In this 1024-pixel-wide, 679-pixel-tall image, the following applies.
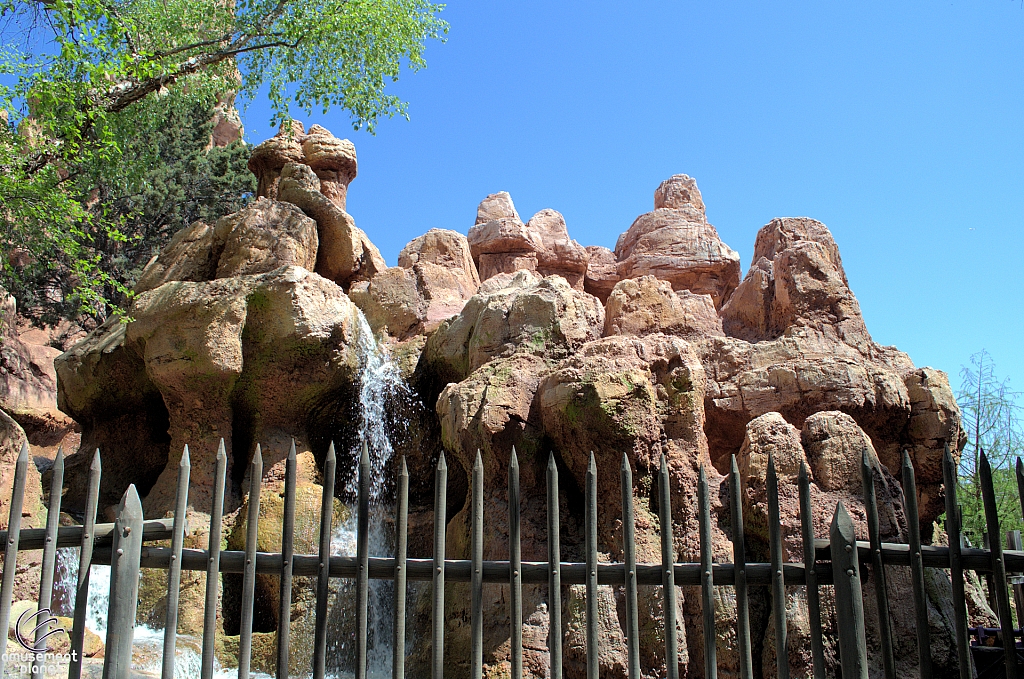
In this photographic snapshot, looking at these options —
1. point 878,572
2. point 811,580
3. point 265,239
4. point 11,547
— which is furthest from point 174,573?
point 265,239

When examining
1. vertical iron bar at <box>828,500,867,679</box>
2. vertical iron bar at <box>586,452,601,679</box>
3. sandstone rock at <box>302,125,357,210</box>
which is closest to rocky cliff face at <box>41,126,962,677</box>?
sandstone rock at <box>302,125,357,210</box>

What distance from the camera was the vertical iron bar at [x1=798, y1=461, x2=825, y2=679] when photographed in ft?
11.8

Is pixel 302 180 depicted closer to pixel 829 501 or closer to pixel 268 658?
pixel 268 658

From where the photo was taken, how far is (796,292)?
9.41 metres

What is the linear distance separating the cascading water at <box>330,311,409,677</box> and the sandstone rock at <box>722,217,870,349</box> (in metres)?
4.61

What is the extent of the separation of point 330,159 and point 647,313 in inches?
352

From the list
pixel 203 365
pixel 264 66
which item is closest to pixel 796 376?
pixel 203 365

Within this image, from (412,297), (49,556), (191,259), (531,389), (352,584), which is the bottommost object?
(352,584)

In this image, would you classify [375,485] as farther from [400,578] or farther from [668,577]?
[668,577]

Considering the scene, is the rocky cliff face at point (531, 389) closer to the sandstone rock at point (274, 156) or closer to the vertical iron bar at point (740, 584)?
the sandstone rock at point (274, 156)

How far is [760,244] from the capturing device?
11125 millimetres

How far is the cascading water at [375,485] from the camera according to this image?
30.8ft

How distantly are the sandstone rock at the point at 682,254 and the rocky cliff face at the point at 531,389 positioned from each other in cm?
729

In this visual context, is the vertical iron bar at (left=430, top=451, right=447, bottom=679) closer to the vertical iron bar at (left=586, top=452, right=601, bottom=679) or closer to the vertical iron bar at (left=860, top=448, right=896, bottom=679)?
the vertical iron bar at (left=586, top=452, right=601, bottom=679)
